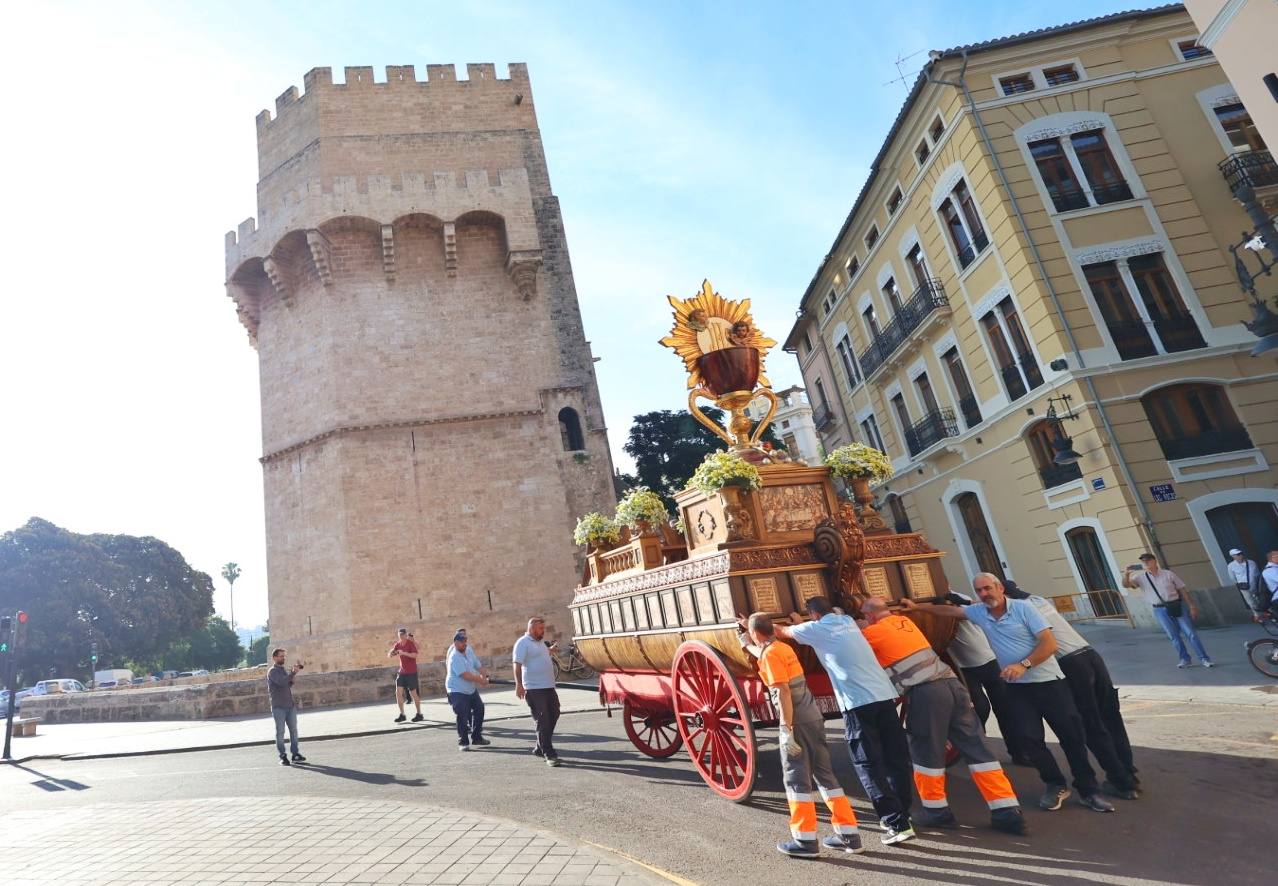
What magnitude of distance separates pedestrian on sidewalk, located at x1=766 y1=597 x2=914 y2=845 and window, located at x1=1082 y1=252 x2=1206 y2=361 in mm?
12389

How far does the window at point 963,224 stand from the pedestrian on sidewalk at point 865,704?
13667 millimetres

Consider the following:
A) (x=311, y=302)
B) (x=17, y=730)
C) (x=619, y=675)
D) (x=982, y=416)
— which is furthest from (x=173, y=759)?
(x=982, y=416)

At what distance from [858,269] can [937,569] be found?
57.6 ft

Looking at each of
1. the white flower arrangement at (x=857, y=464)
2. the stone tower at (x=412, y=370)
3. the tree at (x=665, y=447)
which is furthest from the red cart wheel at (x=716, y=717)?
the tree at (x=665, y=447)

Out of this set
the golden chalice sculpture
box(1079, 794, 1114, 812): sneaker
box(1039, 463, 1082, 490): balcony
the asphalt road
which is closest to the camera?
the asphalt road

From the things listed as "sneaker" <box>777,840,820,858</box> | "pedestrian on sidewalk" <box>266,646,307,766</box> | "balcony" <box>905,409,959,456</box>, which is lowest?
"sneaker" <box>777,840,820,858</box>

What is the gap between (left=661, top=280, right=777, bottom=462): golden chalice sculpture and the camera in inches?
264

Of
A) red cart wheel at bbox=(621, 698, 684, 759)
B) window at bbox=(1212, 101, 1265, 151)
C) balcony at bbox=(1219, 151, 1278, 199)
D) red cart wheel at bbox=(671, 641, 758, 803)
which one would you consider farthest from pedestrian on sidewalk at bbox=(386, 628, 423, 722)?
window at bbox=(1212, 101, 1265, 151)

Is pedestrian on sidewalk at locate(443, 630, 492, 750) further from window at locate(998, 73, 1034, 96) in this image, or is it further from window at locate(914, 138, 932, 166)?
window at locate(998, 73, 1034, 96)

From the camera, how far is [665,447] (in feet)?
106

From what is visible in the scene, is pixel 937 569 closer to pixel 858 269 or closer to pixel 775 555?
pixel 775 555

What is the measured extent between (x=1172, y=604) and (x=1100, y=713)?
16.9ft

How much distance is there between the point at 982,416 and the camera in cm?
1652

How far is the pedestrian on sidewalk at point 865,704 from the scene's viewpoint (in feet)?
14.6
